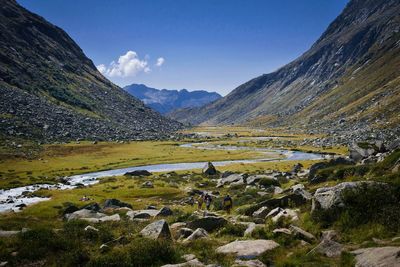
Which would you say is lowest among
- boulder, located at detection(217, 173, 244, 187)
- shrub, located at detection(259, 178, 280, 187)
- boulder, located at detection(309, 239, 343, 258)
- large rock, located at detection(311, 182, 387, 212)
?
boulder, located at detection(217, 173, 244, 187)

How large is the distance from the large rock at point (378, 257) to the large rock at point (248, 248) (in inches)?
175

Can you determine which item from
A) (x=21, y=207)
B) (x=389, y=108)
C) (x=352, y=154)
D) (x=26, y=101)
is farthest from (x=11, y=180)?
(x=389, y=108)

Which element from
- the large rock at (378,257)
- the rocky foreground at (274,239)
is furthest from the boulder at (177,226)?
the large rock at (378,257)

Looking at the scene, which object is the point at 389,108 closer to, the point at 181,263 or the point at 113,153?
the point at 113,153

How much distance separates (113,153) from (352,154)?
98.6 meters

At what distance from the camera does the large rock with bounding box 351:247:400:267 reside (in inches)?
521

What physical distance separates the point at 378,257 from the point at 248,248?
6405 millimetres

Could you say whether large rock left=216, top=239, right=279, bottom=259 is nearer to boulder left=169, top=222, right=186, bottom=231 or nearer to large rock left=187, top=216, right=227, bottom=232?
large rock left=187, top=216, right=227, bottom=232

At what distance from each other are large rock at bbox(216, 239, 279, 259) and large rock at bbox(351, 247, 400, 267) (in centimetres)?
444

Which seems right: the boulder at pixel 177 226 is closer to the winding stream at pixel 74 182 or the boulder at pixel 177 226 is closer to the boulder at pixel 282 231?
the boulder at pixel 282 231

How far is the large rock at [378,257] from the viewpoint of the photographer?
1322cm

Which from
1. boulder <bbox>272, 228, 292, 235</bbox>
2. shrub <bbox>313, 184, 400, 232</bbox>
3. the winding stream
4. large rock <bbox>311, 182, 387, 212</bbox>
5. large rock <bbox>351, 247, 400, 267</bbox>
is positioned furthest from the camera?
the winding stream

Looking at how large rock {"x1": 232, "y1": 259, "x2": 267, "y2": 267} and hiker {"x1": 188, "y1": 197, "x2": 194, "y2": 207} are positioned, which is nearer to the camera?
large rock {"x1": 232, "y1": 259, "x2": 267, "y2": 267}

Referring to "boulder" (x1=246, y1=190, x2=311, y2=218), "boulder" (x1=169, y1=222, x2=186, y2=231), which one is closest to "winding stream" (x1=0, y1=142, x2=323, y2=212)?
"boulder" (x1=169, y1=222, x2=186, y2=231)
